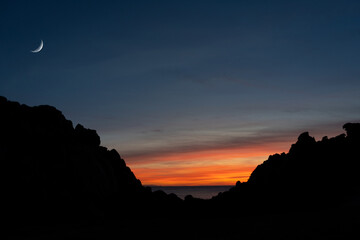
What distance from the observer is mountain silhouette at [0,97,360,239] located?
33.8m

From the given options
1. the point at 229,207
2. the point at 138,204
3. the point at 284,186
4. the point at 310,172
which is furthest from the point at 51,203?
the point at 310,172

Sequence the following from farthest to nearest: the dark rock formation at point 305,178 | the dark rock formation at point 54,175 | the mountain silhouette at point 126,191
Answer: the dark rock formation at point 305,178, the dark rock formation at point 54,175, the mountain silhouette at point 126,191

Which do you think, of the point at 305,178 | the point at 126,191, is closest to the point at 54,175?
the point at 126,191

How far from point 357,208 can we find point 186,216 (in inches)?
830

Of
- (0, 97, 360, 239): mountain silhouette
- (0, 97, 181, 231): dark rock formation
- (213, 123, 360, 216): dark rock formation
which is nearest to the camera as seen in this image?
(0, 97, 360, 239): mountain silhouette

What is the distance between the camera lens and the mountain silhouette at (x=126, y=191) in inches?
1332

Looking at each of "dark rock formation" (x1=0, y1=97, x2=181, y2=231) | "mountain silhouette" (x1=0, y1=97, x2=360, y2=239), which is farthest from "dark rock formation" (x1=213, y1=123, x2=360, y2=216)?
"dark rock formation" (x1=0, y1=97, x2=181, y2=231)

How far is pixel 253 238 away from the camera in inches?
988

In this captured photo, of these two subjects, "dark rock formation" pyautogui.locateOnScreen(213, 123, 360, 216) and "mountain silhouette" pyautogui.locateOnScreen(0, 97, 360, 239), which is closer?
"mountain silhouette" pyautogui.locateOnScreen(0, 97, 360, 239)

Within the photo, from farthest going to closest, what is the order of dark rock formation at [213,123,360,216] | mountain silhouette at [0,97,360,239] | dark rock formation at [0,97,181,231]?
dark rock formation at [213,123,360,216]
dark rock formation at [0,97,181,231]
mountain silhouette at [0,97,360,239]

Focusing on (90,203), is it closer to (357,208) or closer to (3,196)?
(3,196)

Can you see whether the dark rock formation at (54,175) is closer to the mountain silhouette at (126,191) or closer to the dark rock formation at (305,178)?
the mountain silhouette at (126,191)

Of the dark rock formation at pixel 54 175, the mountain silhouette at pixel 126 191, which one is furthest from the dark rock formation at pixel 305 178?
the dark rock formation at pixel 54 175

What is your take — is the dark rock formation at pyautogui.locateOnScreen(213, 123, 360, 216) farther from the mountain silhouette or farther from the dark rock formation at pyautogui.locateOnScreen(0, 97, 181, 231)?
the dark rock formation at pyautogui.locateOnScreen(0, 97, 181, 231)
